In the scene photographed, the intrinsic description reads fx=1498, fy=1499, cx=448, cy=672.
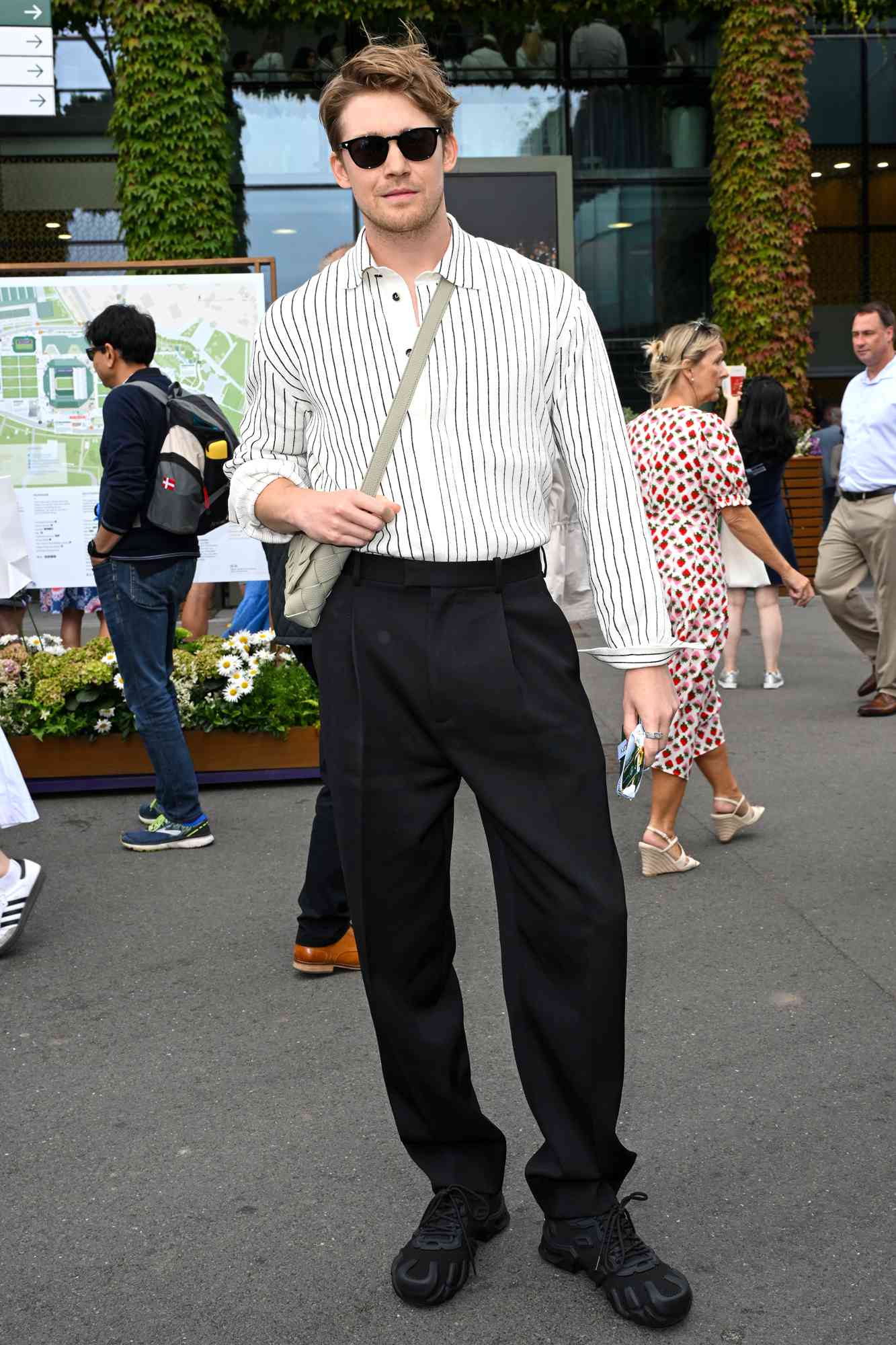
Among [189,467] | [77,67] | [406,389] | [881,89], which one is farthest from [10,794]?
[881,89]

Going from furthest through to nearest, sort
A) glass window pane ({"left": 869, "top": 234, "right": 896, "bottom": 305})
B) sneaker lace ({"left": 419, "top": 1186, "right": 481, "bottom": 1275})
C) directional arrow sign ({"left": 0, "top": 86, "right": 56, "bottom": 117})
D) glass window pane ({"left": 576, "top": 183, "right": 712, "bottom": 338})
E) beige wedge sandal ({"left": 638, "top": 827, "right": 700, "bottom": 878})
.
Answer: glass window pane ({"left": 869, "top": 234, "right": 896, "bottom": 305}) < glass window pane ({"left": 576, "top": 183, "right": 712, "bottom": 338}) < directional arrow sign ({"left": 0, "top": 86, "right": 56, "bottom": 117}) < beige wedge sandal ({"left": 638, "top": 827, "right": 700, "bottom": 878}) < sneaker lace ({"left": 419, "top": 1186, "right": 481, "bottom": 1275})

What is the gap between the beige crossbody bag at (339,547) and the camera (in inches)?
95.7

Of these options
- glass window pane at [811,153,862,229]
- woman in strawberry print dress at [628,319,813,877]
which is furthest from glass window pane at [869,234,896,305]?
woman in strawberry print dress at [628,319,813,877]

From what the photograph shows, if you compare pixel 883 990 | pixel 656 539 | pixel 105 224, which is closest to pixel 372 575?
pixel 883 990

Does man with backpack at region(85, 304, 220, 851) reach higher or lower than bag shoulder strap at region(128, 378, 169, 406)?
lower

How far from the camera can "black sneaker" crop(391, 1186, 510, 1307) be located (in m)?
2.60

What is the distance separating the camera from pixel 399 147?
2.41 m

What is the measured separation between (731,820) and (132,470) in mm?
2598

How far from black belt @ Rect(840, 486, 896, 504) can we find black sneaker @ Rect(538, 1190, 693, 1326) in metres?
6.20

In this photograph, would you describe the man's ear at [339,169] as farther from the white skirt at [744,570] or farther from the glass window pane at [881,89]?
the glass window pane at [881,89]

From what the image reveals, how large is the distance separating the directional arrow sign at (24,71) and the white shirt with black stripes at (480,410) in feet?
19.9

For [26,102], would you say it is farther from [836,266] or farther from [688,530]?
[836,266]

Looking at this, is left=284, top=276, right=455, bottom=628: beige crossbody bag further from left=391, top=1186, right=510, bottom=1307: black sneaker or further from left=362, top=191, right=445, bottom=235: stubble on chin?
left=391, top=1186, right=510, bottom=1307: black sneaker

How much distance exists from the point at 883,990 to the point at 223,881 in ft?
7.86
